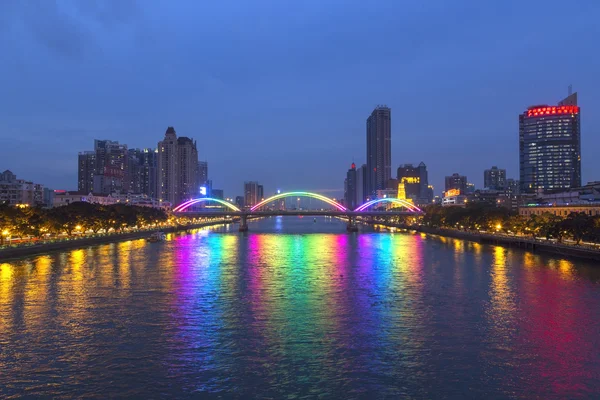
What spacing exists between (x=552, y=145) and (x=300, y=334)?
505 feet

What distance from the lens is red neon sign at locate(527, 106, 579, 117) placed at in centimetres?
14862

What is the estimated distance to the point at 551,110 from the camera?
15088 centimetres

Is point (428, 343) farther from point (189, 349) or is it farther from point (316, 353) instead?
point (189, 349)

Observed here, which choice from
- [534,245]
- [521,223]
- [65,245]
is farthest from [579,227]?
[65,245]

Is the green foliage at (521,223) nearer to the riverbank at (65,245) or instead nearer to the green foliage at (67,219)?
the riverbank at (65,245)

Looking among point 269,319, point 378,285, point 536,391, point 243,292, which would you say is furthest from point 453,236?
point 536,391

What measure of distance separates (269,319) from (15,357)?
29.3 ft

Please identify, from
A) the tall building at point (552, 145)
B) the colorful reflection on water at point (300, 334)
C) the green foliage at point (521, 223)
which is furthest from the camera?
the tall building at point (552, 145)

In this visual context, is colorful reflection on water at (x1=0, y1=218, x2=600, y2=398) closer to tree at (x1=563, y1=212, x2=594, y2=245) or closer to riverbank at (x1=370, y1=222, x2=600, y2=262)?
riverbank at (x1=370, y1=222, x2=600, y2=262)

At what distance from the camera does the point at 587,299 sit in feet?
81.5

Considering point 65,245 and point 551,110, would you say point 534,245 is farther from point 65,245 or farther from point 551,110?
point 551,110

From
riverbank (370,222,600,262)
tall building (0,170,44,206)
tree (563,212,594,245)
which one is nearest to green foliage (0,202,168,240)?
tall building (0,170,44,206)

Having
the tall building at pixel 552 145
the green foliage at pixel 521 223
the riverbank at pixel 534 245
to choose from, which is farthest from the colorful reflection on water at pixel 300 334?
the tall building at pixel 552 145

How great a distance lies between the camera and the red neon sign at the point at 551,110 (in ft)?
488
